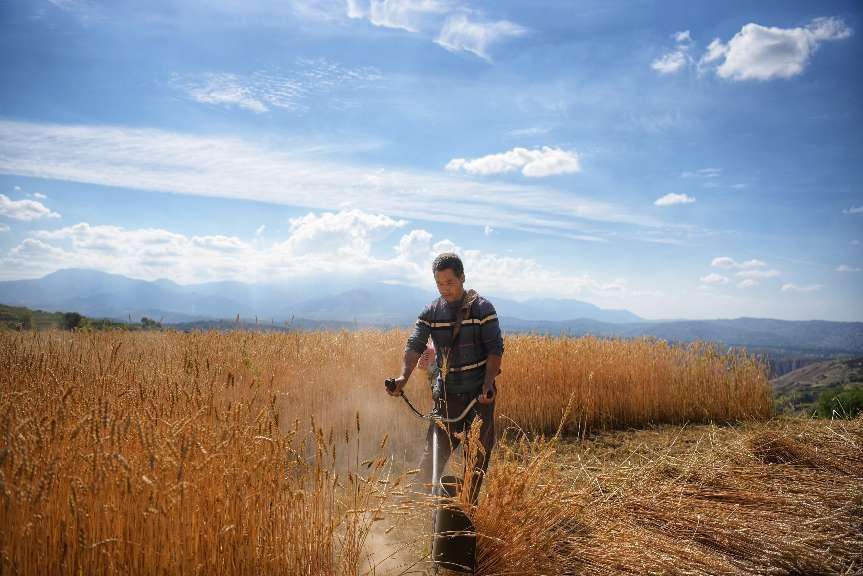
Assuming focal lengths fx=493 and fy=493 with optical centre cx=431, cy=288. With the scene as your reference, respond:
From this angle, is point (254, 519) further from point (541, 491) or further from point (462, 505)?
point (541, 491)

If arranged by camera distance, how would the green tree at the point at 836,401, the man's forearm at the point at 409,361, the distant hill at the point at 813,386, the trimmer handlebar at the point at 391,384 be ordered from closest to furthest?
the trimmer handlebar at the point at 391,384 < the man's forearm at the point at 409,361 < the distant hill at the point at 813,386 < the green tree at the point at 836,401

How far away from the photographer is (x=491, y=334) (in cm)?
344

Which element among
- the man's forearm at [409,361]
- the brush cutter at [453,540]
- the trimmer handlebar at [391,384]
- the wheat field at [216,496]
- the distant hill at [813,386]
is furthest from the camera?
the distant hill at [813,386]

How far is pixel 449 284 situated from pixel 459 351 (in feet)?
1.59

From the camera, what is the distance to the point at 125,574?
1933 millimetres

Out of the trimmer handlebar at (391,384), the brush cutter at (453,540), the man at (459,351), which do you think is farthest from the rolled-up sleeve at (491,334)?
the brush cutter at (453,540)

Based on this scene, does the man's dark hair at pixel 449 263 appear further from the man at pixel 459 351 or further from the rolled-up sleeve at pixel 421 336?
the rolled-up sleeve at pixel 421 336

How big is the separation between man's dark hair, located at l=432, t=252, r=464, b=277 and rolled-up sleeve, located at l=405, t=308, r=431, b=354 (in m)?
0.38

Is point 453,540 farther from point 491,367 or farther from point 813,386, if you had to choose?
point 813,386

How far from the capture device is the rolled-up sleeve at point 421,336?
3621mm

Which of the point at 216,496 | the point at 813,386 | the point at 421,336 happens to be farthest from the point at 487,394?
the point at 813,386

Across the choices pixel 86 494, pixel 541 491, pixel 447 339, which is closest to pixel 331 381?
pixel 447 339

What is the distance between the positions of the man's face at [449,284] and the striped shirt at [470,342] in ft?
0.27

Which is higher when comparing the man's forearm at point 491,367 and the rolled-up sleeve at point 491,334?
the rolled-up sleeve at point 491,334
